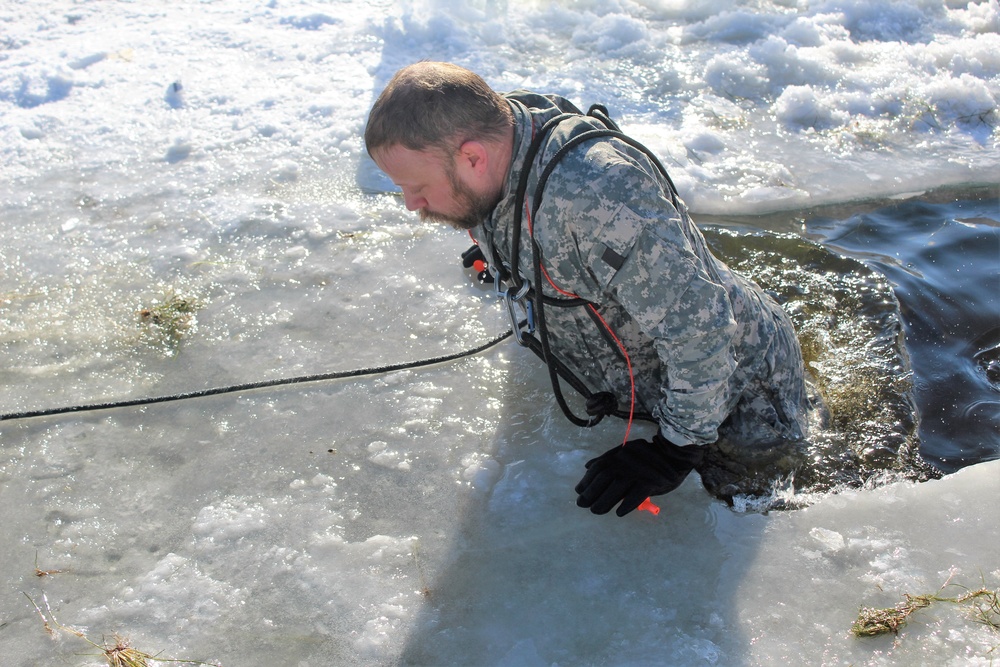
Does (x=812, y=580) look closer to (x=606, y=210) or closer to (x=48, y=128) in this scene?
(x=606, y=210)

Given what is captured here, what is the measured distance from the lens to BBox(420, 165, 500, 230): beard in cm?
230

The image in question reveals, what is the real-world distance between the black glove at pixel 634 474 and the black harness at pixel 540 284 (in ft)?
0.41

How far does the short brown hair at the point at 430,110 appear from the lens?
214cm

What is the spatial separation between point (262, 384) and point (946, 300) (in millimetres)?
3135

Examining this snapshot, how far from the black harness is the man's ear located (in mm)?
115

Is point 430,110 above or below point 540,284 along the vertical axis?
above

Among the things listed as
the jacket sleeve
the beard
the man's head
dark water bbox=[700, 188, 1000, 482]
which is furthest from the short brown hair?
dark water bbox=[700, 188, 1000, 482]

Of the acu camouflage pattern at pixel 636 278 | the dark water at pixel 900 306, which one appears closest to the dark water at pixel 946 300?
the dark water at pixel 900 306

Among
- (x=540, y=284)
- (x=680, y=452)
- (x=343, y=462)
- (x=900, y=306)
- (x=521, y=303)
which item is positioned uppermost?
(x=540, y=284)

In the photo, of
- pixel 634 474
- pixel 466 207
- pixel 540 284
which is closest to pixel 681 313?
pixel 540 284

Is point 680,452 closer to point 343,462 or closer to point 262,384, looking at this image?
point 343,462

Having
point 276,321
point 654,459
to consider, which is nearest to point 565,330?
point 654,459

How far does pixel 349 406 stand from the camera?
315 cm

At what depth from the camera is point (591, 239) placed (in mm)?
2186
